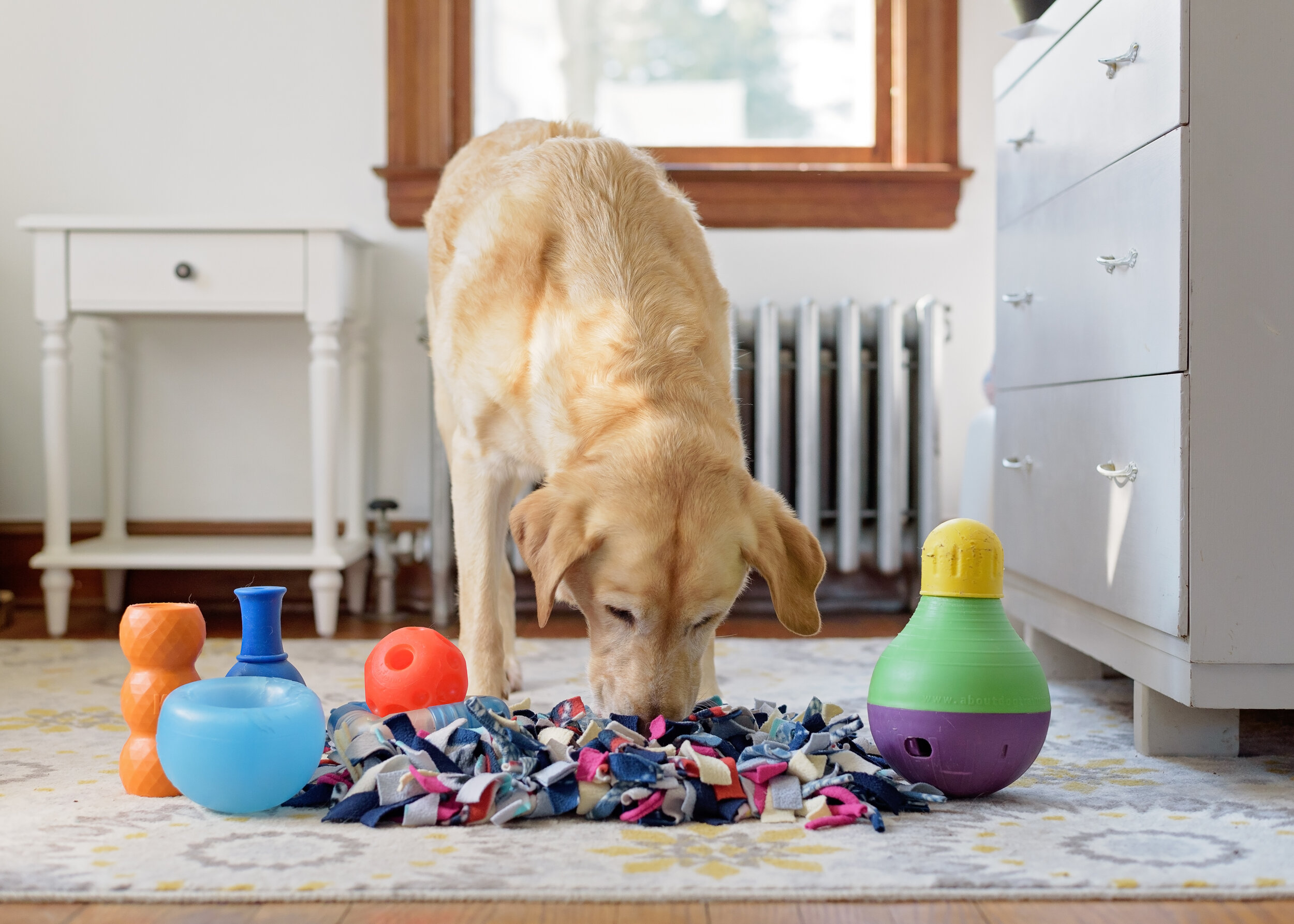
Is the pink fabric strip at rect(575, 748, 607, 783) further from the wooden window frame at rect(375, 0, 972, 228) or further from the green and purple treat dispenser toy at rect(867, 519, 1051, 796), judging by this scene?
the wooden window frame at rect(375, 0, 972, 228)

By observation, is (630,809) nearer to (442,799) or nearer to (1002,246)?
(442,799)

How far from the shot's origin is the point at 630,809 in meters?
1.16

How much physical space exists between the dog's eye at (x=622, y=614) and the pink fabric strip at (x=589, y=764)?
16cm

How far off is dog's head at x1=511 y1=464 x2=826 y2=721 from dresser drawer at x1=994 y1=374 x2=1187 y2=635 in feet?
1.41

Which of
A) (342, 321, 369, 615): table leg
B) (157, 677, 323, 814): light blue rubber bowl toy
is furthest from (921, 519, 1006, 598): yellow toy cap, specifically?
(342, 321, 369, 615): table leg

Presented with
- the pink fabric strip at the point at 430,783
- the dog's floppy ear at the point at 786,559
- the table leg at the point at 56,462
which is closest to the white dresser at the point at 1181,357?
the dog's floppy ear at the point at 786,559

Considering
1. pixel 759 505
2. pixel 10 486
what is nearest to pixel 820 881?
pixel 759 505

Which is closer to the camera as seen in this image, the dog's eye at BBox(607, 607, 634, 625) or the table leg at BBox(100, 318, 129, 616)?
the dog's eye at BBox(607, 607, 634, 625)

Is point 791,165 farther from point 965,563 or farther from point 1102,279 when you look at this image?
point 965,563

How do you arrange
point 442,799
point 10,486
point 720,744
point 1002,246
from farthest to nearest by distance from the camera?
point 10,486 → point 1002,246 → point 720,744 → point 442,799

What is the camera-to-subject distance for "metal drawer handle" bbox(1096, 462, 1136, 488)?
149 centimetres

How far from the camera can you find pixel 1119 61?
60.4 inches

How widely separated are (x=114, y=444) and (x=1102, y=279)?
2341mm

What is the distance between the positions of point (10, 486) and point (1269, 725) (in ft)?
9.46
